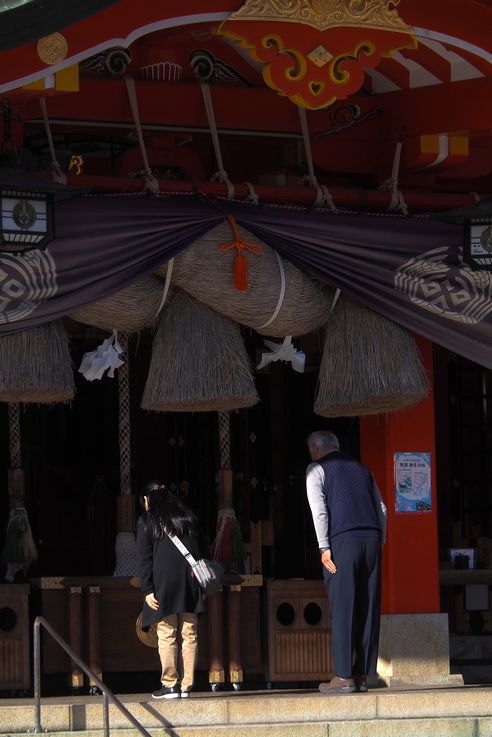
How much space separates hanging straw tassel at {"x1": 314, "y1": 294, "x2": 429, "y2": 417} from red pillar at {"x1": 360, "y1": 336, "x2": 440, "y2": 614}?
517 mm

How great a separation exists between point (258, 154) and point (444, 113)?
159cm

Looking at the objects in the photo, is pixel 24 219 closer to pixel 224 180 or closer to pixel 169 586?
pixel 224 180

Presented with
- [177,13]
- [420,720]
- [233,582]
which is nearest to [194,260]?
[177,13]

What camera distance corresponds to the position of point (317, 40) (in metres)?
9.75

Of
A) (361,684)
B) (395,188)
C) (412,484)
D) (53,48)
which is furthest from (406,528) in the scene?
(53,48)

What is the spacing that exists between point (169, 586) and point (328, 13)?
3.55 m

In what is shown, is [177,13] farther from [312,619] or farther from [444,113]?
[312,619]

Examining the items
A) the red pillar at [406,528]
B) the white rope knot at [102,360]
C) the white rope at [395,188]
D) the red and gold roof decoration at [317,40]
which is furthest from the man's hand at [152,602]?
the red and gold roof decoration at [317,40]

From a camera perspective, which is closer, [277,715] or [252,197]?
[277,715]

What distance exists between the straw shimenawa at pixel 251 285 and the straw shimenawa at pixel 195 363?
4.5 inches

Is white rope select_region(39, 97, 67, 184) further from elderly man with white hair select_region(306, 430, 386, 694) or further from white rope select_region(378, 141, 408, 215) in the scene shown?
elderly man with white hair select_region(306, 430, 386, 694)

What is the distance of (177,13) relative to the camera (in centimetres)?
953

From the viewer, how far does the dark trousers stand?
9945mm

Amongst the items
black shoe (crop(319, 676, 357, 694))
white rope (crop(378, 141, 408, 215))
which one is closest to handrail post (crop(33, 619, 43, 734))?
black shoe (crop(319, 676, 357, 694))
